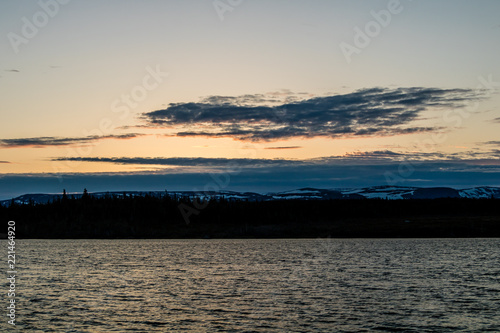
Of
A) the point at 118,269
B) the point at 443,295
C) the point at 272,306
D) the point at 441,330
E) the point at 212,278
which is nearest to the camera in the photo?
the point at 441,330

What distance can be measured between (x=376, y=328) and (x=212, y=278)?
4465 centimetres

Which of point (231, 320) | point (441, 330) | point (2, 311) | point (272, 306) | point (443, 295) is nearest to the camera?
point (441, 330)

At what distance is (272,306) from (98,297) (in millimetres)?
20820

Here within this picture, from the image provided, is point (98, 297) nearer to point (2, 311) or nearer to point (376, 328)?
point (2, 311)

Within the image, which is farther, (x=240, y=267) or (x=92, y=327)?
(x=240, y=267)

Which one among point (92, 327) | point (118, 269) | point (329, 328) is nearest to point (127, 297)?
point (92, 327)

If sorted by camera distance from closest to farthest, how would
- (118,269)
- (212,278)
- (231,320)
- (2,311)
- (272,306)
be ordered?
1. (231,320)
2. (2,311)
3. (272,306)
4. (212,278)
5. (118,269)

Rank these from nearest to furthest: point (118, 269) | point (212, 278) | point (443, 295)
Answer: point (443, 295) < point (212, 278) < point (118, 269)

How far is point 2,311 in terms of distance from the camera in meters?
51.0

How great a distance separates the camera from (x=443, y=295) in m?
62.0

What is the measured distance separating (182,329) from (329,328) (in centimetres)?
1137

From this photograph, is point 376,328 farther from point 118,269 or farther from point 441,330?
point 118,269

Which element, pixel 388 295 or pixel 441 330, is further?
pixel 388 295

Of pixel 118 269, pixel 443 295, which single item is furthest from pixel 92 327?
pixel 118 269
